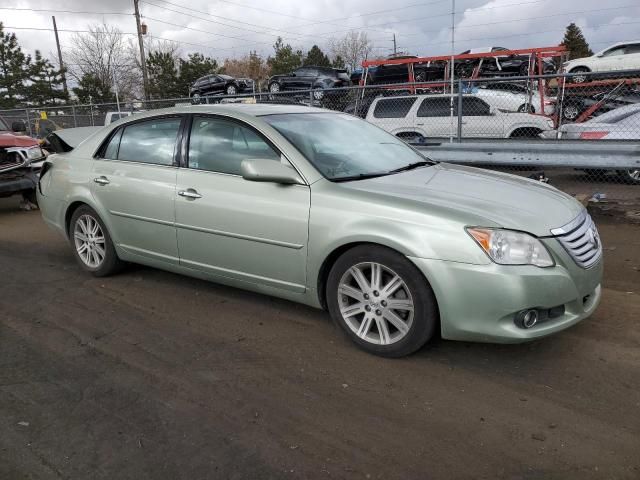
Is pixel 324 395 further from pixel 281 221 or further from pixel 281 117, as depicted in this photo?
pixel 281 117

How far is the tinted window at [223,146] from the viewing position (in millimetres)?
4012

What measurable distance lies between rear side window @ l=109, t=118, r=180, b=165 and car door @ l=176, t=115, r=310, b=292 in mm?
248

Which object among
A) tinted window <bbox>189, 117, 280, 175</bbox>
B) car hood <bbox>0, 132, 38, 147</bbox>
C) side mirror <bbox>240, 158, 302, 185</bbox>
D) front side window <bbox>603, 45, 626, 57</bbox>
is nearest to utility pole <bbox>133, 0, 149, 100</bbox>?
front side window <bbox>603, 45, 626, 57</bbox>

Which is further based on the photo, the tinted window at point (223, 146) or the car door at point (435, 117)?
the car door at point (435, 117)

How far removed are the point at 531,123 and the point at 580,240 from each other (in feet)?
29.4

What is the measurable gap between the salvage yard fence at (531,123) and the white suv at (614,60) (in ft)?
27.7

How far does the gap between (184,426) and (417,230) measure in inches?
65.2

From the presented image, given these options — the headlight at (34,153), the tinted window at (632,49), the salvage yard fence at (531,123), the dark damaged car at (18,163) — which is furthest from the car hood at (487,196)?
the tinted window at (632,49)

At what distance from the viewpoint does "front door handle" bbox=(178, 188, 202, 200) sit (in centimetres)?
416

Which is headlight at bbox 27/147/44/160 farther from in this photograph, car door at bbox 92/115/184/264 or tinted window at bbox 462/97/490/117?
tinted window at bbox 462/97/490/117

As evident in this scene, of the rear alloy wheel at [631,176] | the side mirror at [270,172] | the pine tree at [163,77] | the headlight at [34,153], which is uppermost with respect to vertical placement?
the pine tree at [163,77]

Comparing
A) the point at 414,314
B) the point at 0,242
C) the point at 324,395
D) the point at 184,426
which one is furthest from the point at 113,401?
the point at 0,242

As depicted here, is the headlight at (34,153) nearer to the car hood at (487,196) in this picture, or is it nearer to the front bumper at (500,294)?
the car hood at (487,196)

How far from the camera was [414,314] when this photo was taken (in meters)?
3.28
